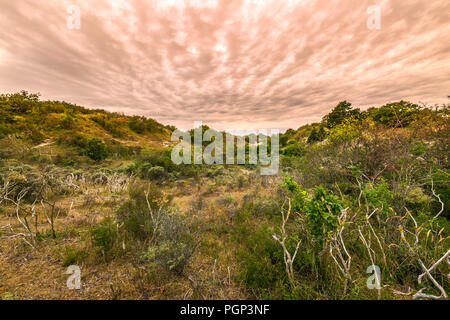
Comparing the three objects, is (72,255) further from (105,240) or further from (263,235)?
(263,235)

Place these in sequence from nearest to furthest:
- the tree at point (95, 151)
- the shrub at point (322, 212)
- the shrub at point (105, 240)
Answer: the shrub at point (322, 212)
the shrub at point (105, 240)
the tree at point (95, 151)

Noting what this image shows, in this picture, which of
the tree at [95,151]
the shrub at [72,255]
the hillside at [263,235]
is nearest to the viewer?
the hillside at [263,235]

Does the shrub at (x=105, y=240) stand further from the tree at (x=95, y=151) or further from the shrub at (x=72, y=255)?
the tree at (x=95, y=151)

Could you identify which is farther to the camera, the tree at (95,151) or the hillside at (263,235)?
the tree at (95,151)

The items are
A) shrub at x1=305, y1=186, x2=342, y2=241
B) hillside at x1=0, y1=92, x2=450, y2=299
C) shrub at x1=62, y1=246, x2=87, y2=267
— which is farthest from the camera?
shrub at x1=62, y1=246, x2=87, y2=267

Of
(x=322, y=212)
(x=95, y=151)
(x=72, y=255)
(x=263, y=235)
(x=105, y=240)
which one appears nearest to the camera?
(x=322, y=212)

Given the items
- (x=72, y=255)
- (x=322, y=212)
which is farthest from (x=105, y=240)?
A: (x=322, y=212)

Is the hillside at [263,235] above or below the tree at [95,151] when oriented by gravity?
below

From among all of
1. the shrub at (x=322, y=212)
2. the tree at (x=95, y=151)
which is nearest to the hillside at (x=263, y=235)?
Answer: the shrub at (x=322, y=212)

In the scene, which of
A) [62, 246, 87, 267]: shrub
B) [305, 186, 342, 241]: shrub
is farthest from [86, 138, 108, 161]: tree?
[305, 186, 342, 241]: shrub

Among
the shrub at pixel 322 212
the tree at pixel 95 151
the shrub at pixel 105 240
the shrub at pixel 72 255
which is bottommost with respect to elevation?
the shrub at pixel 72 255

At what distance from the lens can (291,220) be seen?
4.13m

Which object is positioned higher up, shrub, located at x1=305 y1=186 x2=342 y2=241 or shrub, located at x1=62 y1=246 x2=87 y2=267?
shrub, located at x1=305 y1=186 x2=342 y2=241

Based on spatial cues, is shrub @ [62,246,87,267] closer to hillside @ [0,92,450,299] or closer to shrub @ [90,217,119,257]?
hillside @ [0,92,450,299]
